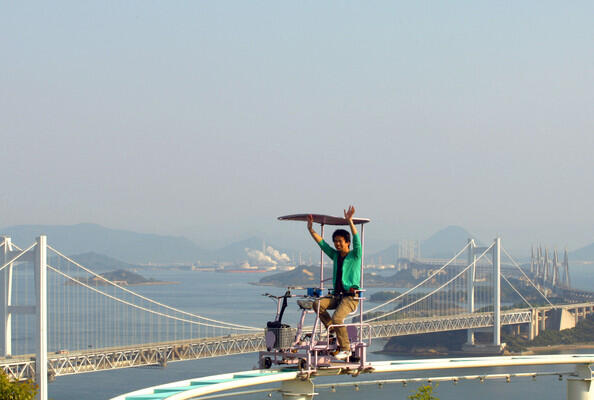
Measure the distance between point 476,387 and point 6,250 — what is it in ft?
77.8

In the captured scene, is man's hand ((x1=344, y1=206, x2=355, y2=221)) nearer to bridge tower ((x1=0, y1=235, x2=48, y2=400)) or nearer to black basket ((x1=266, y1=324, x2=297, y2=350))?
black basket ((x1=266, y1=324, x2=297, y2=350))

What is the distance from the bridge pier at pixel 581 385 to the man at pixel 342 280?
14.0 feet

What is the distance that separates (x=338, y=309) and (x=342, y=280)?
0.82 ft

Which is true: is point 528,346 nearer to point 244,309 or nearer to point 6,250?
point 244,309

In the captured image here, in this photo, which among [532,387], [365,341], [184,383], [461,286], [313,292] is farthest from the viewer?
[461,286]

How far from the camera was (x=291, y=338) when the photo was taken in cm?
805

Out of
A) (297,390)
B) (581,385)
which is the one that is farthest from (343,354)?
(581,385)

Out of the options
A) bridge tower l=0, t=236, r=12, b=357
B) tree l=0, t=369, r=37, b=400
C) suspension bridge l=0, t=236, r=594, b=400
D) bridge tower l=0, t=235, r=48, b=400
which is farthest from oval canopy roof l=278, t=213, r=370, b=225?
bridge tower l=0, t=236, r=12, b=357

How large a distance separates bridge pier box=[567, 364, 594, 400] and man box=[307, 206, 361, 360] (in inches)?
168

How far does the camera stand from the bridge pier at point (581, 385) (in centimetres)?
1126

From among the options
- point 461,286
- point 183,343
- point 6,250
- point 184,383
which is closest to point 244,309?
point 461,286

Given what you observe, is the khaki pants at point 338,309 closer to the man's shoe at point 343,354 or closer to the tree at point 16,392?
the man's shoe at point 343,354

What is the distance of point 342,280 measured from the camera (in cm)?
809

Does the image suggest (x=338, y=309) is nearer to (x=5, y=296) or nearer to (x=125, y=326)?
(x=5, y=296)
